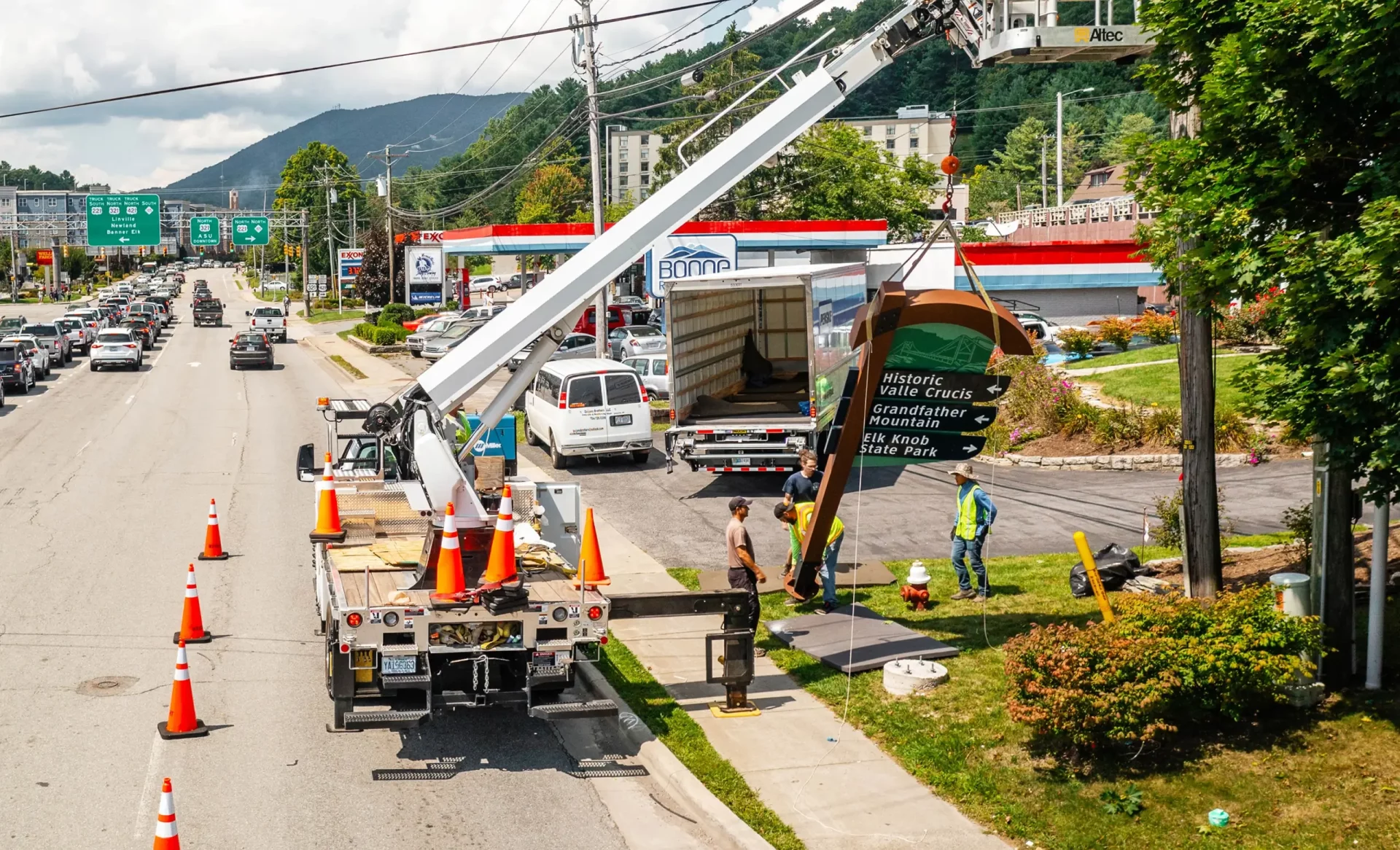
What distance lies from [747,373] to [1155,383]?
341 inches

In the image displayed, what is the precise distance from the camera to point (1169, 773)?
9281 mm

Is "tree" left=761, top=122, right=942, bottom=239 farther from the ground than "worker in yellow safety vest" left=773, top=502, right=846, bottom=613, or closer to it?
farther from the ground

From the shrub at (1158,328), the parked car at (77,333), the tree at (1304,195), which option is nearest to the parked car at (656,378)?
the shrub at (1158,328)

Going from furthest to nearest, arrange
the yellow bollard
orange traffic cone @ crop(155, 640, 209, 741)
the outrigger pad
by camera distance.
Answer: the outrigger pad → the yellow bollard → orange traffic cone @ crop(155, 640, 209, 741)

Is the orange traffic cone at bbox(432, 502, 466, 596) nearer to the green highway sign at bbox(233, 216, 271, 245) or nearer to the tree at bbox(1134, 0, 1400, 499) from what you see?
the tree at bbox(1134, 0, 1400, 499)

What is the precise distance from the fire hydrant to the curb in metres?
3.89

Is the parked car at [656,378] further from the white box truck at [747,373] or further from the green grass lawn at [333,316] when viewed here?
the green grass lawn at [333,316]

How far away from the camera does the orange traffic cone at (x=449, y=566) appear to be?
1013cm

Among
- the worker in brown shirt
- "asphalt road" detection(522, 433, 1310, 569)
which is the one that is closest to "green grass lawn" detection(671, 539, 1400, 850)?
the worker in brown shirt

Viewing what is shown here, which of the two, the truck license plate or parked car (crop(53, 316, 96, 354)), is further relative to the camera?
parked car (crop(53, 316, 96, 354))

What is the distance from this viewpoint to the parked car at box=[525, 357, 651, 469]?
25.3 metres

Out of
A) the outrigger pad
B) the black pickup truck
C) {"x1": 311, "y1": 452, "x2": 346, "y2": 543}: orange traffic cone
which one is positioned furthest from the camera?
the black pickup truck

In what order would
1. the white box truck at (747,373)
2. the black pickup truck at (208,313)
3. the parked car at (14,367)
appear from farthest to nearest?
the black pickup truck at (208,313) → the parked car at (14,367) → the white box truck at (747,373)

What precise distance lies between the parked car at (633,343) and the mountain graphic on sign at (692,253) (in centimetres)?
449
